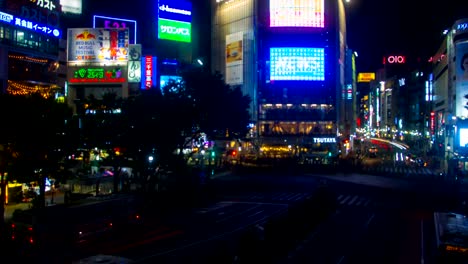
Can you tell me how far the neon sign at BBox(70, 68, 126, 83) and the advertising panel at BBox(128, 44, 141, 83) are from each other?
1204mm

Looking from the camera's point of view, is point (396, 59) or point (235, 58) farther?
point (396, 59)

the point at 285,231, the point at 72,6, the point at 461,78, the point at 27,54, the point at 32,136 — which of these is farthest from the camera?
the point at 72,6

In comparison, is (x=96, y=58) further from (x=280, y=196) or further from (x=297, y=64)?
(x=297, y=64)

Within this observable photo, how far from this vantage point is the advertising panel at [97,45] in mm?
56344

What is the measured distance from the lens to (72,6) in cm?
7275

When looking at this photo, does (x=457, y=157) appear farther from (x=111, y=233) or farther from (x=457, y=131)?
(x=111, y=233)

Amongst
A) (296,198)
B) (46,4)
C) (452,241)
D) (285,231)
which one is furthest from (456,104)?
(46,4)

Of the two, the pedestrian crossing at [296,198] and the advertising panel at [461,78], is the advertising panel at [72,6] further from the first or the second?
the advertising panel at [461,78]

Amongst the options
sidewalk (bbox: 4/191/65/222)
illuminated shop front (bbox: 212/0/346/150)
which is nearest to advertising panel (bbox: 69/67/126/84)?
sidewalk (bbox: 4/191/65/222)

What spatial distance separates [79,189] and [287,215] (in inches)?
870

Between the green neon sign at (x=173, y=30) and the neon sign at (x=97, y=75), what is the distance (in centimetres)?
2625

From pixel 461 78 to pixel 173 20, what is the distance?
4989 cm

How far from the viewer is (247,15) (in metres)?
104

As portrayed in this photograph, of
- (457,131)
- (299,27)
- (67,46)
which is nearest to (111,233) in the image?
(67,46)
